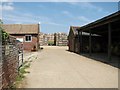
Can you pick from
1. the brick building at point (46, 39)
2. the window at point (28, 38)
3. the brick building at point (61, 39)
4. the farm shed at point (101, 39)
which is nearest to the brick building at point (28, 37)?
the window at point (28, 38)

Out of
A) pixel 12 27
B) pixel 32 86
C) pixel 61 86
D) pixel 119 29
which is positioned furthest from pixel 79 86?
pixel 12 27

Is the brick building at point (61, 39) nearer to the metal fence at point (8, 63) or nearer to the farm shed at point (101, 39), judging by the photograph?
the farm shed at point (101, 39)

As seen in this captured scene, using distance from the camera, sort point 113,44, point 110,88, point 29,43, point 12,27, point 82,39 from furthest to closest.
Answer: point 12,27
point 29,43
point 82,39
point 113,44
point 110,88

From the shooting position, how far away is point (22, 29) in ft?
141

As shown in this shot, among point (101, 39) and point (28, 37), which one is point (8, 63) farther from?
point (28, 37)

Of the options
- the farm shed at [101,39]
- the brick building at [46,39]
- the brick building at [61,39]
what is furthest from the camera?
the brick building at [46,39]

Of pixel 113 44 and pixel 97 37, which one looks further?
pixel 97 37

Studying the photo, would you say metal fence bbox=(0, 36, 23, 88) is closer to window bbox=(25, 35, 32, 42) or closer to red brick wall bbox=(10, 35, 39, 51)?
red brick wall bbox=(10, 35, 39, 51)

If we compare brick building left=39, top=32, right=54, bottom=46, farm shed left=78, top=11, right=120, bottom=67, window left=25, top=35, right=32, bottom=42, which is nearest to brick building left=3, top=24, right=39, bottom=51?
window left=25, top=35, right=32, bottom=42

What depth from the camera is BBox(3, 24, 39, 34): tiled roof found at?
41.6m

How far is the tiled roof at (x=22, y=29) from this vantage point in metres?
41.6

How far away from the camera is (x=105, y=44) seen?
36969 mm

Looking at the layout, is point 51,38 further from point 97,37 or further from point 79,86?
point 79,86

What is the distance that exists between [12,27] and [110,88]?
38.0 meters
